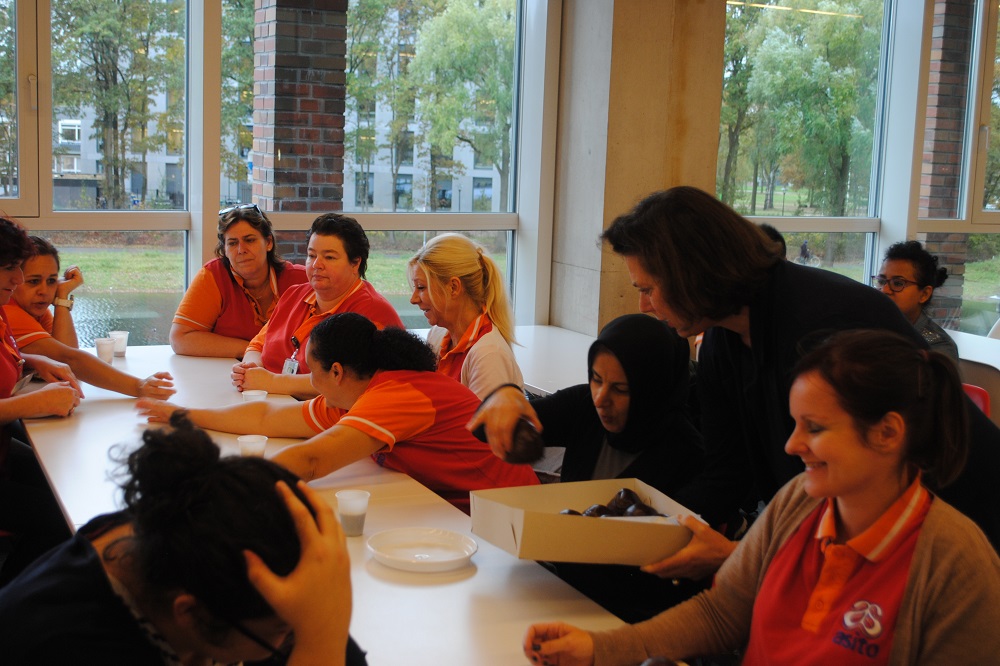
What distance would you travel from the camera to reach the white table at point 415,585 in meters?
1.64

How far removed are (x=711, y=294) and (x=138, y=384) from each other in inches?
86.5

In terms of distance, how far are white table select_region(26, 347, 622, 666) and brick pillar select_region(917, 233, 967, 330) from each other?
542cm

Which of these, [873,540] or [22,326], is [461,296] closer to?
[22,326]

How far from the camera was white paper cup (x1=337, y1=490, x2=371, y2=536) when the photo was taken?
209 centimetres

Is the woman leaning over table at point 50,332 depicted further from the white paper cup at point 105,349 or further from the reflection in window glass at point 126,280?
the reflection in window glass at point 126,280

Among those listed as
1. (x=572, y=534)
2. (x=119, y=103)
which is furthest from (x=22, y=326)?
(x=572, y=534)

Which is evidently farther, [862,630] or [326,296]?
[326,296]

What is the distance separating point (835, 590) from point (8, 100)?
15.0 feet

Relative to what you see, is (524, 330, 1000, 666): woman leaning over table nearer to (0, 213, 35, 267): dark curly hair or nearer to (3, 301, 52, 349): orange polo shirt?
(0, 213, 35, 267): dark curly hair

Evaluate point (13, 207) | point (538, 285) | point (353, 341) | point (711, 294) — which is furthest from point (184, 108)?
point (711, 294)

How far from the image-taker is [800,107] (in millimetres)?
6332

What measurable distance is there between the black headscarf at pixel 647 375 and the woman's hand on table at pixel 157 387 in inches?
62.0

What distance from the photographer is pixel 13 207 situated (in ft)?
15.5

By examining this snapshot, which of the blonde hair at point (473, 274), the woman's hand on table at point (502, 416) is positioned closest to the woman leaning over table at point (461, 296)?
the blonde hair at point (473, 274)
